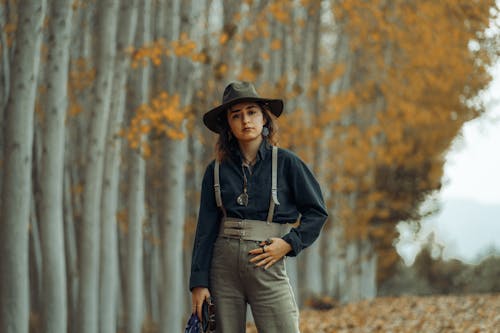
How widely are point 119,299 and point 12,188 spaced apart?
24.5 feet

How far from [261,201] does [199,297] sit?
1.94ft

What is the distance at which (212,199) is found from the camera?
4.13m

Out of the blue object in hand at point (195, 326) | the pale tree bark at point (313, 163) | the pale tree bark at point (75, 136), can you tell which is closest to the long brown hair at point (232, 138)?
the blue object in hand at point (195, 326)

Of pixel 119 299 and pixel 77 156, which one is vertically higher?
pixel 77 156

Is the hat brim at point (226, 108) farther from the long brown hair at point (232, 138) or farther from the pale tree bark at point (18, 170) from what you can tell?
the pale tree bark at point (18, 170)

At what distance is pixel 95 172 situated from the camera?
854cm

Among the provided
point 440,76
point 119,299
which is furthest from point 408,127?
point 119,299

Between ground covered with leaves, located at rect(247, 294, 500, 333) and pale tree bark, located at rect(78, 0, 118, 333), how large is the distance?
12.1 ft

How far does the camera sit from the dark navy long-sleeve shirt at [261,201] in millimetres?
4035

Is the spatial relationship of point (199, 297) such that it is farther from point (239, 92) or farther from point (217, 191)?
point (239, 92)

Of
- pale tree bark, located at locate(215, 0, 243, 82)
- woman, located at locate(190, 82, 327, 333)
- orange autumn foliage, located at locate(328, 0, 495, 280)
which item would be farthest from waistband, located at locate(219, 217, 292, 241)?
orange autumn foliage, located at locate(328, 0, 495, 280)

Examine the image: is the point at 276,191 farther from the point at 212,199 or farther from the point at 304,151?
the point at 304,151

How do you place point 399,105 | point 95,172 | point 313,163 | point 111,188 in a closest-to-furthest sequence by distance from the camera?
point 95,172, point 111,188, point 313,163, point 399,105

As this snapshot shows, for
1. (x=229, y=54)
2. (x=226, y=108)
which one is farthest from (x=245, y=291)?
(x=229, y=54)
